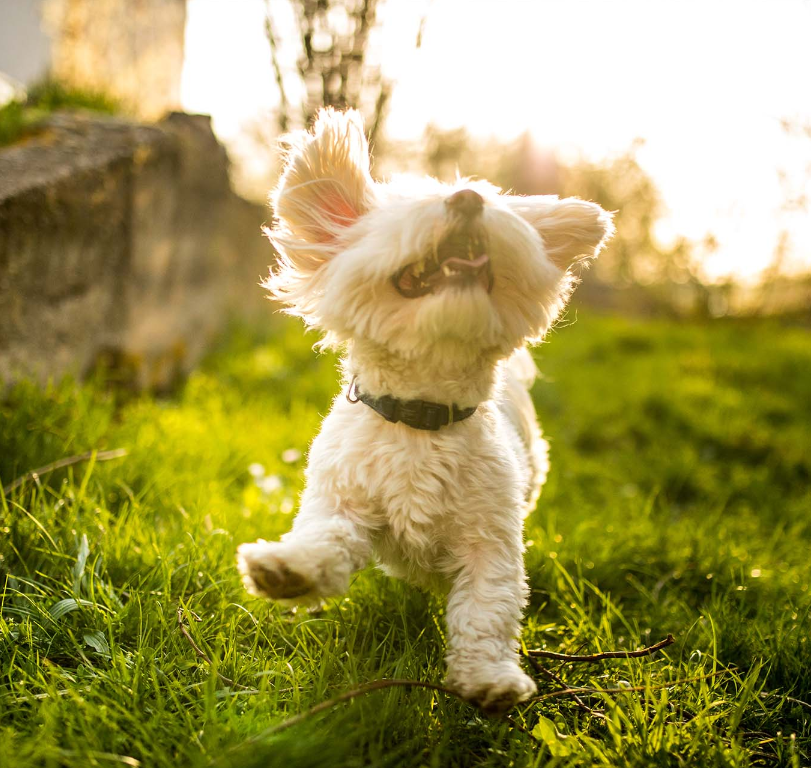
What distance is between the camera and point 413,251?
1726mm

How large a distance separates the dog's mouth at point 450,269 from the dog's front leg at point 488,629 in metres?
0.73

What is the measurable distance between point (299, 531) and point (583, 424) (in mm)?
4336

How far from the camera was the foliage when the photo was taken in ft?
13.0

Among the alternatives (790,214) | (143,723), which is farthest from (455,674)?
(790,214)

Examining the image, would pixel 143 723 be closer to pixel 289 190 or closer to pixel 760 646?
pixel 289 190

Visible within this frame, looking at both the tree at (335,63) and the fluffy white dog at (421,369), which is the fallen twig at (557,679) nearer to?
the fluffy white dog at (421,369)

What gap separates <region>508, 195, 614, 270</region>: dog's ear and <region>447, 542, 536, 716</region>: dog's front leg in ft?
2.87

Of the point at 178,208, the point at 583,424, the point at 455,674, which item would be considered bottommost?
the point at 583,424

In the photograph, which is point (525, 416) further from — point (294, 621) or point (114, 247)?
point (114, 247)

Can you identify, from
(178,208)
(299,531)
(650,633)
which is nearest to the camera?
(299,531)

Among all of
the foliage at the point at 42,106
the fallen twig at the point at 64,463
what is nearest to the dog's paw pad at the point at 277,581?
the fallen twig at the point at 64,463

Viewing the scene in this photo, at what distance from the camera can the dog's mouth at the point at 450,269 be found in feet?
5.73

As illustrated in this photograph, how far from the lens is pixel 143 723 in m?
1.67

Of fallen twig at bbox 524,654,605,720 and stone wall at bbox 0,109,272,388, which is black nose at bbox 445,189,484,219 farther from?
stone wall at bbox 0,109,272,388
